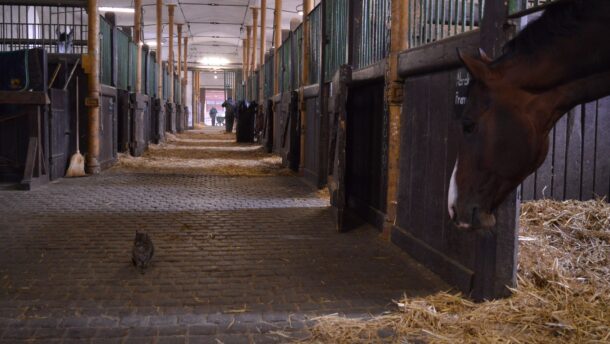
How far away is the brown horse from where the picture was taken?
254cm

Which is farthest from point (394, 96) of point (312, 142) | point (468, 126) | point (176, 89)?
point (176, 89)

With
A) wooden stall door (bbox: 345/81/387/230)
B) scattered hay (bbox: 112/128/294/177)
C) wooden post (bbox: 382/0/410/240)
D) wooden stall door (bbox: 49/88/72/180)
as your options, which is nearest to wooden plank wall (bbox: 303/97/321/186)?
scattered hay (bbox: 112/128/294/177)

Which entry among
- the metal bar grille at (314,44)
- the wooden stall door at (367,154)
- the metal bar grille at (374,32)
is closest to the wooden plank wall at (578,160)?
the wooden stall door at (367,154)

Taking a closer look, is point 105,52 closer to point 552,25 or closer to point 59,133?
point 59,133

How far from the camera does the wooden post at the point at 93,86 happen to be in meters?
10.5

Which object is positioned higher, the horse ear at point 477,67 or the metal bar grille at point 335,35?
the metal bar grille at point 335,35

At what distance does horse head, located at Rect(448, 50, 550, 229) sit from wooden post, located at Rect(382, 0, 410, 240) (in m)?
2.69

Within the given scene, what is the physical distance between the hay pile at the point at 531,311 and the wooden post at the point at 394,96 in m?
1.55

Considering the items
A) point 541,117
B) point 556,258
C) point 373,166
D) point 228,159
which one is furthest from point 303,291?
point 228,159

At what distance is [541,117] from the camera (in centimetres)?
266

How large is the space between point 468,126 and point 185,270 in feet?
8.54

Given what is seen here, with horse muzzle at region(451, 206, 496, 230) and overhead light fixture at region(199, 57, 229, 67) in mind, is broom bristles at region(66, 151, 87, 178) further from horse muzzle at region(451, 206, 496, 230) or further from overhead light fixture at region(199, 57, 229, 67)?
overhead light fixture at region(199, 57, 229, 67)

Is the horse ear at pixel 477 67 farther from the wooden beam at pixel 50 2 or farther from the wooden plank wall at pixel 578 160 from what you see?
the wooden beam at pixel 50 2

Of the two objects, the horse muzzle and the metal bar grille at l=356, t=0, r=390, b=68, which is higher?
the metal bar grille at l=356, t=0, r=390, b=68
